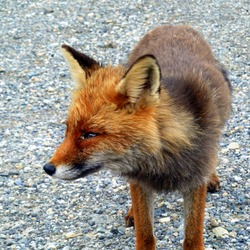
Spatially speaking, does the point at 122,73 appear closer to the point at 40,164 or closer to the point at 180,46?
the point at 180,46

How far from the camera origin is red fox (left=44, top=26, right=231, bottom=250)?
4.33 metres

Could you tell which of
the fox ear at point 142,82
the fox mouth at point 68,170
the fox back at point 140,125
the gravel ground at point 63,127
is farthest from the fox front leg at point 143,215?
the fox ear at point 142,82

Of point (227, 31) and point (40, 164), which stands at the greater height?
point (227, 31)

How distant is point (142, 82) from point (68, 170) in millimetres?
912

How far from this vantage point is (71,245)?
221 inches

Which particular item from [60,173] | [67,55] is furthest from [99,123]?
[67,55]

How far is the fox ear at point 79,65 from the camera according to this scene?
473 centimetres

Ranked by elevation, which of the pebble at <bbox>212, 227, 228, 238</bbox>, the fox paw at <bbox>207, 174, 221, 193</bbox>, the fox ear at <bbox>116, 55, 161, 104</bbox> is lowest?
the pebble at <bbox>212, 227, 228, 238</bbox>

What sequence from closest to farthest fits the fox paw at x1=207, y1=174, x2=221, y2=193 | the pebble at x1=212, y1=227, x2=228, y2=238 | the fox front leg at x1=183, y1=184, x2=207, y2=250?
1. the fox front leg at x1=183, y1=184, x2=207, y2=250
2. the pebble at x1=212, y1=227, x2=228, y2=238
3. the fox paw at x1=207, y1=174, x2=221, y2=193

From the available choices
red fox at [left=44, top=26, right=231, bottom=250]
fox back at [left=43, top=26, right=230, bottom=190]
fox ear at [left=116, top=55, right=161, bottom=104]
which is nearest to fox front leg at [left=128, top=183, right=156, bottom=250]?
red fox at [left=44, top=26, right=231, bottom=250]

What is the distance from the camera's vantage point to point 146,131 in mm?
4395

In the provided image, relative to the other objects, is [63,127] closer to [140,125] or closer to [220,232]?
[220,232]

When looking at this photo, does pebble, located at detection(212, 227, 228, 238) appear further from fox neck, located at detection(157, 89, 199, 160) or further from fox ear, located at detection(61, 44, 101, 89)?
fox ear, located at detection(61, 44, 101, 89)

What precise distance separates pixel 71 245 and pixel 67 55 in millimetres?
2041
